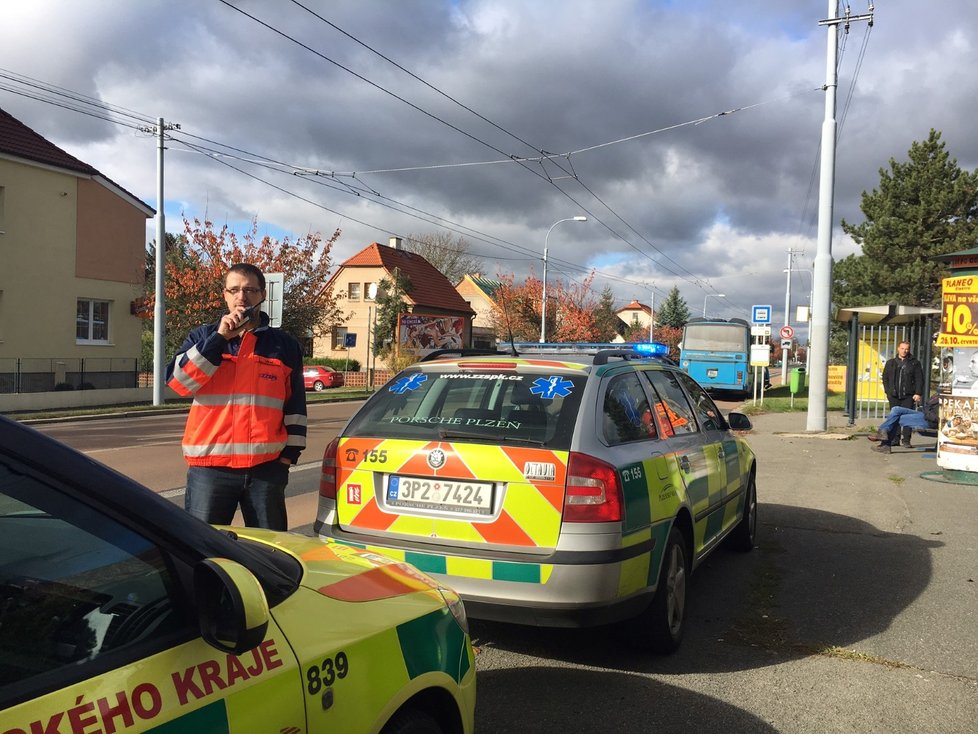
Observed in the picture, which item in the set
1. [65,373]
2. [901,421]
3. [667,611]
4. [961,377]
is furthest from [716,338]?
[667,611]

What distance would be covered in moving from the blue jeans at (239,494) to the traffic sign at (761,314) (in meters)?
25.2

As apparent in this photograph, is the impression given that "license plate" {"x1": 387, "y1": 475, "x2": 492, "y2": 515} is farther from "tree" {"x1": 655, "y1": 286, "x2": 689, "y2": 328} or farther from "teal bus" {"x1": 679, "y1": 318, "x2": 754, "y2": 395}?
"tree" {"x1": 655, "y1": 286, "x2": 689, "y2": 328}

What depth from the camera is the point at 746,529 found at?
6539mm

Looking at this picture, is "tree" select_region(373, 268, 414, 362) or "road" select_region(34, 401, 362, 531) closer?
"road" select_region(34, 401, 362, 531)

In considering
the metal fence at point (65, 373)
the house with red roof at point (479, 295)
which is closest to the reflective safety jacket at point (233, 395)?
the metal fence at point (65, 373)

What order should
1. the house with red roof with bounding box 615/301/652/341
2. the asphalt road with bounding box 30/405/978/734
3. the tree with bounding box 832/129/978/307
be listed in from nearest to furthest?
the asphalt road with bounding box 30/405/978/734 → the tree with bounding box 832/129/978/307 → the house with red roof with bounding box 615/301/652/341

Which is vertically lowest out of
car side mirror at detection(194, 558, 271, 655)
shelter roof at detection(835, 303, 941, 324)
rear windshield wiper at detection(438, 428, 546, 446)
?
car side mirror at detection(194, 558, 271, 655)

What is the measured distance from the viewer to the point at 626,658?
425 cm

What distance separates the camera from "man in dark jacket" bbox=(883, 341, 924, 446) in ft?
46.0

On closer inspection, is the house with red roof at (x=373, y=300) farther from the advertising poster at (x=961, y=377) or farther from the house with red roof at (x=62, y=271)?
the advertising poster at (x=961, y=377)

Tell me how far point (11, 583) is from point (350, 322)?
53.0 meters

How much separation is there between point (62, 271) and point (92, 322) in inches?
84.0

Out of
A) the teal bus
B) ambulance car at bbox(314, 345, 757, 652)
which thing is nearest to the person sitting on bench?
ambulance car at bbox(314, 345, 757, 652)

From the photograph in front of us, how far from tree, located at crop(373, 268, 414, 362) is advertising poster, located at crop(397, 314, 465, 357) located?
48cm
